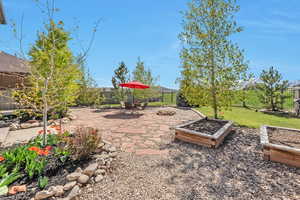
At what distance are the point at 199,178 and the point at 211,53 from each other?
467 cm

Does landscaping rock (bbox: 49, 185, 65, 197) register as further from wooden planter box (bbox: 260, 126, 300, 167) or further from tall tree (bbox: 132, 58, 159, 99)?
tall tree (bbox: 132, 58, 159, 99)

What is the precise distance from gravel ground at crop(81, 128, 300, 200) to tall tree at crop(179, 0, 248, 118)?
2551 mm

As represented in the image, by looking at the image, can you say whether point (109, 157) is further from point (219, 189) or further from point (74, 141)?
point (219, 189)

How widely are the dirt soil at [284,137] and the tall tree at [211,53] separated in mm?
1609

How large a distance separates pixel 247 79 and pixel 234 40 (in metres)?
1.56

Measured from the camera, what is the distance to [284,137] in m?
3.78

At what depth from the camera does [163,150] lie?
3535 millimetres

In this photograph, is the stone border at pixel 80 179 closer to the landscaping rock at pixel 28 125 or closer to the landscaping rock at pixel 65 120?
the landscaping rock at pixel 28 125

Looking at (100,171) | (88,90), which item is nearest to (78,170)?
(100,171)

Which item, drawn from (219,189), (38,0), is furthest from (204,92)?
(38,0)

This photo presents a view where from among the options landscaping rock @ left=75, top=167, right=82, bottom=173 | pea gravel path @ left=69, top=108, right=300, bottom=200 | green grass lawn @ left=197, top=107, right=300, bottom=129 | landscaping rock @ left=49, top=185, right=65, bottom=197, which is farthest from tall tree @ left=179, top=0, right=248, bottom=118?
landscaping rock @ left=49, top=185, right=65, bottom=197

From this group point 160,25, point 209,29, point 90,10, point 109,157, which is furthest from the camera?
point 160,25

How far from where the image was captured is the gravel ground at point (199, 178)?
203 cm

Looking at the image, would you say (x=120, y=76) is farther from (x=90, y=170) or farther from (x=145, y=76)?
(x=90, y=170)
